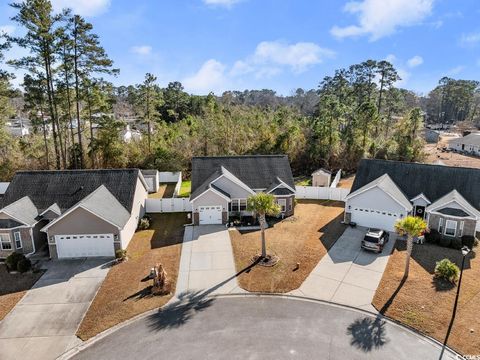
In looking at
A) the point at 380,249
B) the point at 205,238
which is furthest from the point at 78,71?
the point at 380,249

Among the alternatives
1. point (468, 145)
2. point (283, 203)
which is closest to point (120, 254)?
point (283, 203)

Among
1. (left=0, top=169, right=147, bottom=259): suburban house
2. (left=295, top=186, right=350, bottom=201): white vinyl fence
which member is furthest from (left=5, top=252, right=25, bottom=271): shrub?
(left=295, top=186, right=350, bottom=201): white vinyl fence

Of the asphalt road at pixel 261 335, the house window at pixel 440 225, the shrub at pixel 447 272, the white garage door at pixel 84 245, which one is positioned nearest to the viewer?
the asphalt road at pixel 261 335

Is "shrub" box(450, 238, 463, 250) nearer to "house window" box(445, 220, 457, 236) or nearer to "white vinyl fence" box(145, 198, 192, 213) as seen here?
"house window" box(445, 220, 457, 236)

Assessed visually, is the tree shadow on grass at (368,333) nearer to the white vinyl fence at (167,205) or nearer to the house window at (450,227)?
the house window at (450,227)

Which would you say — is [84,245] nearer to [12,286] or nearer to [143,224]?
[12,286]

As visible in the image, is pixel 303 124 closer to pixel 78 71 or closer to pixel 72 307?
pixel 78 71

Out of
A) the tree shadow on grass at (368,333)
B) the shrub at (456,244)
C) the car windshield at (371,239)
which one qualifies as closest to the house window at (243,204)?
the car windshield at (371,239)
